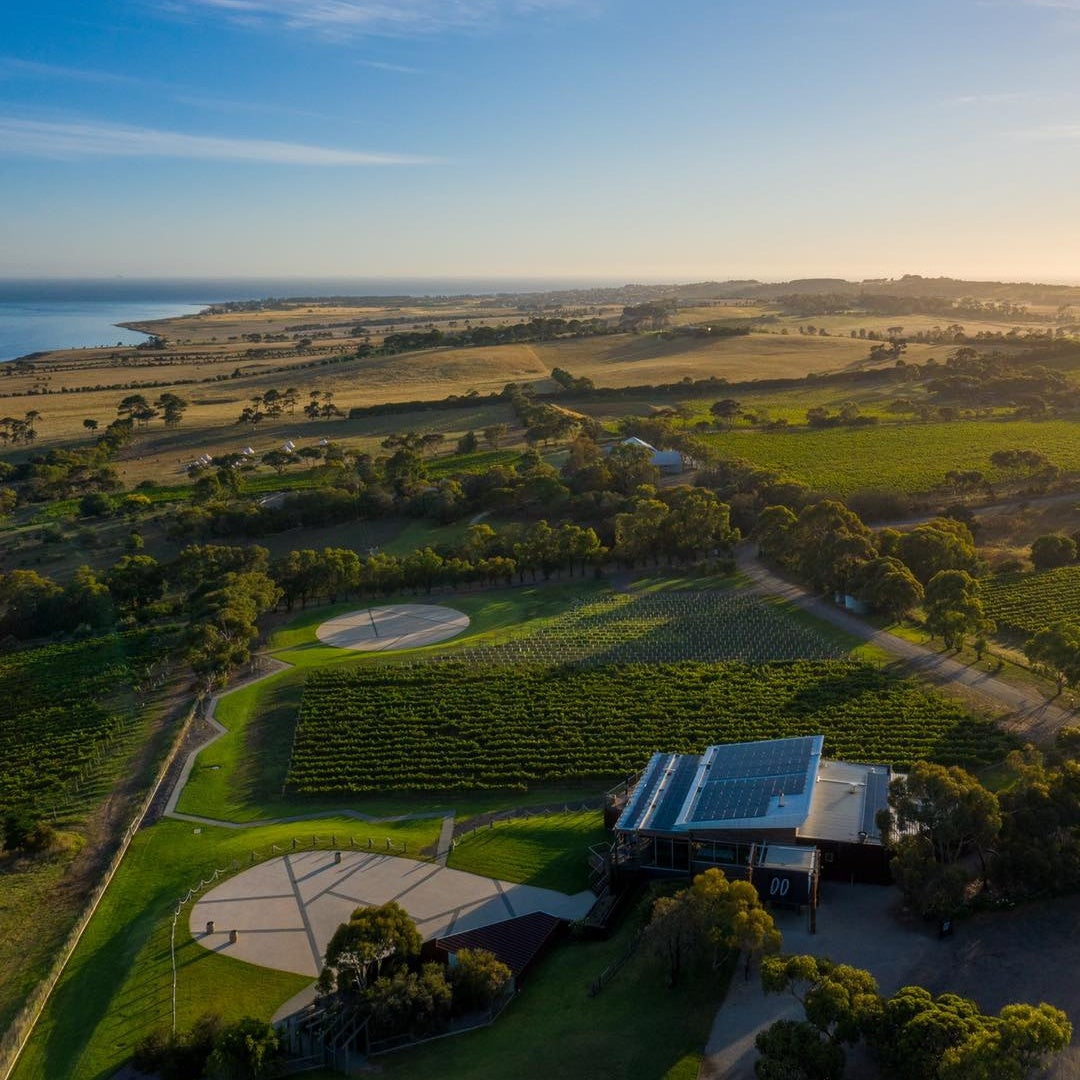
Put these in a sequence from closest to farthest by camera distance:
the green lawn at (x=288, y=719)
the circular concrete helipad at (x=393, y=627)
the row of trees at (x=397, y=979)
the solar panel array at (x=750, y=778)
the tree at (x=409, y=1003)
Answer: the tree at (x=409, y=1003) → the row of trees at (x=397, y=979) → the solar panel array at (x=750, y=778) → the green lawn at (x=288, y=719) → the circular concrete helipad at (x=393, y=627)

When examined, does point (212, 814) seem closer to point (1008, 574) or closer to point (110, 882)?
point (110, 882)

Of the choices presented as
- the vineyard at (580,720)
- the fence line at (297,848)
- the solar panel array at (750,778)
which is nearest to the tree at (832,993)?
the solar panel array at (750,778)

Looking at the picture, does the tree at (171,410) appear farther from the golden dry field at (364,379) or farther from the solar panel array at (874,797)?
the solar panel array at (874,797)

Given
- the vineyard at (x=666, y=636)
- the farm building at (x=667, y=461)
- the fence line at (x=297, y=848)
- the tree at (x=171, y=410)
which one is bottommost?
the fence line at (x=297, y=848)

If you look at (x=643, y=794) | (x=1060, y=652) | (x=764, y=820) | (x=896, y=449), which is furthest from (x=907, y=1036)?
(x=896, y=449)

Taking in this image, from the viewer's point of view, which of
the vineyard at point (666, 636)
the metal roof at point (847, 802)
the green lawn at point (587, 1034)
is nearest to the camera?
the green lawn at point (587, 1034)

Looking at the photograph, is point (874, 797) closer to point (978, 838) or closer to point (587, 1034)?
point (978, 838)

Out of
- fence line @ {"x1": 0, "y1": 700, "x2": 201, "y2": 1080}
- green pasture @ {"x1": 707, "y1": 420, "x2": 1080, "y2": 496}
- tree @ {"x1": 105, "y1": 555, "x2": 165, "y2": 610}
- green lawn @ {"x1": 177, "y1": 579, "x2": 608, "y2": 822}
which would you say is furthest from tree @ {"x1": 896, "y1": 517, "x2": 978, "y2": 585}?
tree @ {"x1": 105, "y1": 555, "x2": 165, "y2": 610}
